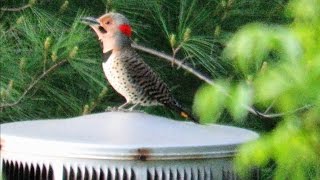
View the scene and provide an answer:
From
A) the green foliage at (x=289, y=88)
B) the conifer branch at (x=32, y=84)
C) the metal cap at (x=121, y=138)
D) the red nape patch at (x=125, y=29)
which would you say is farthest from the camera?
the conifer branch at (x=32, y=84)

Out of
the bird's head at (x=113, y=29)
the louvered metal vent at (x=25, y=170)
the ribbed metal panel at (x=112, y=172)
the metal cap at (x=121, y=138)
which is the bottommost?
the louvered metal vent at (x=25, y=170)

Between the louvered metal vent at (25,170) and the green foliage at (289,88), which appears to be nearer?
the green foliage at (289,88)

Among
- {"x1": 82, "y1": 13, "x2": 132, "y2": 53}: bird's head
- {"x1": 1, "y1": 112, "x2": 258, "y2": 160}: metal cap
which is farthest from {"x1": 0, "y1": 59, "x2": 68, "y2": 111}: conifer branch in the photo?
{"x1": 1, "y1": 112, "x2": 258, "y2": 160}: metal cap

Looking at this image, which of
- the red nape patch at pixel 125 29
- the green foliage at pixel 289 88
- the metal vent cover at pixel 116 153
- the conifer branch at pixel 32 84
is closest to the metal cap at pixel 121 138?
the metal vent cover at pixel 116 153

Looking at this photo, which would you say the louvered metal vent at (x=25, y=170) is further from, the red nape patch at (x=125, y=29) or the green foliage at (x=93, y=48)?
the green foliage at (x=93, y=48)

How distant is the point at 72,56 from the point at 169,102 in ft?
1.91

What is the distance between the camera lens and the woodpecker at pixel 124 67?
2.75 meters

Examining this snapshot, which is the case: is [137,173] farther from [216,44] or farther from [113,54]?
[216,44]

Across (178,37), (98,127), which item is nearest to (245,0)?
(178,37)

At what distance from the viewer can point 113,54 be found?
2855 millimetres

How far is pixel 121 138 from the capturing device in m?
2.23

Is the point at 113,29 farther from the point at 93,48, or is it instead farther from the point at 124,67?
the point at 93,48

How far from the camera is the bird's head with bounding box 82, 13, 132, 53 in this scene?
273cm

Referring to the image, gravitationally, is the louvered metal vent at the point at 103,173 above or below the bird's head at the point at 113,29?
below
